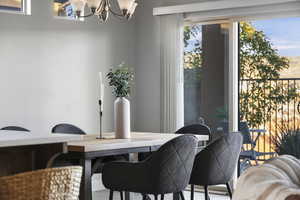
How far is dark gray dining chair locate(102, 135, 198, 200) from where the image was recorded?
4129mm

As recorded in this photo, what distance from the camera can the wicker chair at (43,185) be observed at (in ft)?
8.75

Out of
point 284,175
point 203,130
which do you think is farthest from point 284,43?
point 284,175

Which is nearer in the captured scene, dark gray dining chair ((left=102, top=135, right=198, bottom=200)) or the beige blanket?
the beige blanket

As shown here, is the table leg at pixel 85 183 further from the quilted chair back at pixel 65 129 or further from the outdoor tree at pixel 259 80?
the outdoor tree at pixel 259 80

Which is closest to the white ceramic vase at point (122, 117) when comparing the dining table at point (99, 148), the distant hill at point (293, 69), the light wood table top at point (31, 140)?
the dining table at point (99, 148)

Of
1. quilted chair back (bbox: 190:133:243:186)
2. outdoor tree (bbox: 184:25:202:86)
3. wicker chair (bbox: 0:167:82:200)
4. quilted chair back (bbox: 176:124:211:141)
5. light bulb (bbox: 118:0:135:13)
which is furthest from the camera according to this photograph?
outdoor tree (bbox: 184:25:202:86)

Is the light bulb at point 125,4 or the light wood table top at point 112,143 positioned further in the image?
the light bulb at point 125,4

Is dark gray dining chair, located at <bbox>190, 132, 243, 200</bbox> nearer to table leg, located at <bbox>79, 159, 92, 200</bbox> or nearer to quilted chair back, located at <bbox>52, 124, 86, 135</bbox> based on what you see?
table leg, located at <bbox>79, 159, 92, 200</bbox>

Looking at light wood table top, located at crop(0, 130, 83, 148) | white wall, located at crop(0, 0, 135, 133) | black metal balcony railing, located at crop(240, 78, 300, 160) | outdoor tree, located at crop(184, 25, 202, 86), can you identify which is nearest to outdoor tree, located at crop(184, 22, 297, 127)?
black metal balcony railing, located at crop(240, 78, 300, 160)

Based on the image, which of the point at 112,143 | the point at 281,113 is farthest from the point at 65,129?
the point at 281,113

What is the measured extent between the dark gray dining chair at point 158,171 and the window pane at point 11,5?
99.1 inches

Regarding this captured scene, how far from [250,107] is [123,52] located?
1.76 meters

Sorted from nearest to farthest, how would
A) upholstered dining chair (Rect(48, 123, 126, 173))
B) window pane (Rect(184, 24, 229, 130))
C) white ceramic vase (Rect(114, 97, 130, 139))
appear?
upholstered dining chair (Rect(48, 123, 126, 173)), white ceramic vase (Rect(114, 97, 130, 139)), window pane (Rect(184, 24, 229, 130))

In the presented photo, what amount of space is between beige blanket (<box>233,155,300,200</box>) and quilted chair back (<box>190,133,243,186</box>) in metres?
2.15
